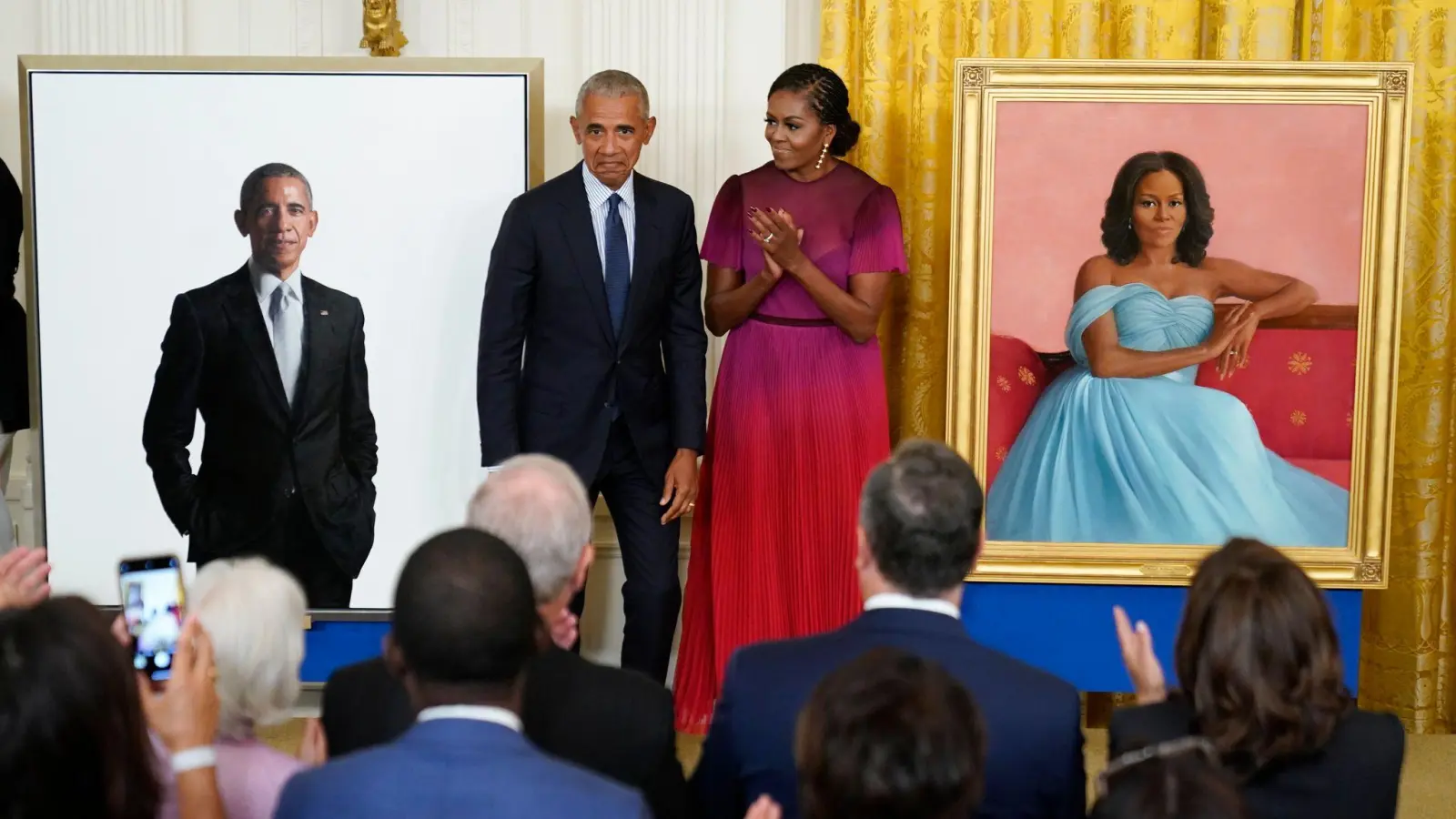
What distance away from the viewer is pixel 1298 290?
407 centimetres

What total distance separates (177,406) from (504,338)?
1.10m

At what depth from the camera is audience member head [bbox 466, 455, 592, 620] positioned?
87.1 inches

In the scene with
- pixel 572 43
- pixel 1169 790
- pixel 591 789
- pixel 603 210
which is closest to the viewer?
pixel 1169 790

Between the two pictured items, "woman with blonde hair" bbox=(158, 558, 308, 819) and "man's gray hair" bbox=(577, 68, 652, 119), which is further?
"man's gray hair" bbox=(577, 68, 652, 119)

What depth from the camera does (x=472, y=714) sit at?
1.62 metres

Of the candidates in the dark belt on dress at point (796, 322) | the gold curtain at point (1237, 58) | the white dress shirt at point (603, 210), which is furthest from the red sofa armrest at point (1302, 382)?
the white dress shirt at point (603, 210)

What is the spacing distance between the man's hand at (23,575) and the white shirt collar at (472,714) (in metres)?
0.98

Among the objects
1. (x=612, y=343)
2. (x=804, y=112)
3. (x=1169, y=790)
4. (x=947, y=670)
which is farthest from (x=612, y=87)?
(x=1169, y=790)

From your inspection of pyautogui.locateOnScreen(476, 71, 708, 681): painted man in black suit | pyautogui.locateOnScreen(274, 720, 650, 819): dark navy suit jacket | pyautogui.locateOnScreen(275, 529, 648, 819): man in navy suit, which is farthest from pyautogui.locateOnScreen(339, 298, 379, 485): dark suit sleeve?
pyautogui.locateOnScreen(274, 720, 650, 819): dark navy suit jacket

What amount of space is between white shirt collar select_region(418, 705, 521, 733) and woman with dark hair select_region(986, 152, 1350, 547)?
2678 mm

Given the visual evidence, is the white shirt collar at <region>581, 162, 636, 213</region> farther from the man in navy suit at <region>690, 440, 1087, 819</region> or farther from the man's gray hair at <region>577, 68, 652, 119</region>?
the man in navy suit at <region>690, 440, 1087, 819</region>

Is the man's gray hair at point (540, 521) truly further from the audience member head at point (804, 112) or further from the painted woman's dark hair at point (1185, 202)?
the painted woman's dark hair at point (1185, 202)

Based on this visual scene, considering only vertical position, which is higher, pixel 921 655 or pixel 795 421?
pixel 795 421

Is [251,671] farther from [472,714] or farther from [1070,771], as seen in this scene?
[1070,771]
